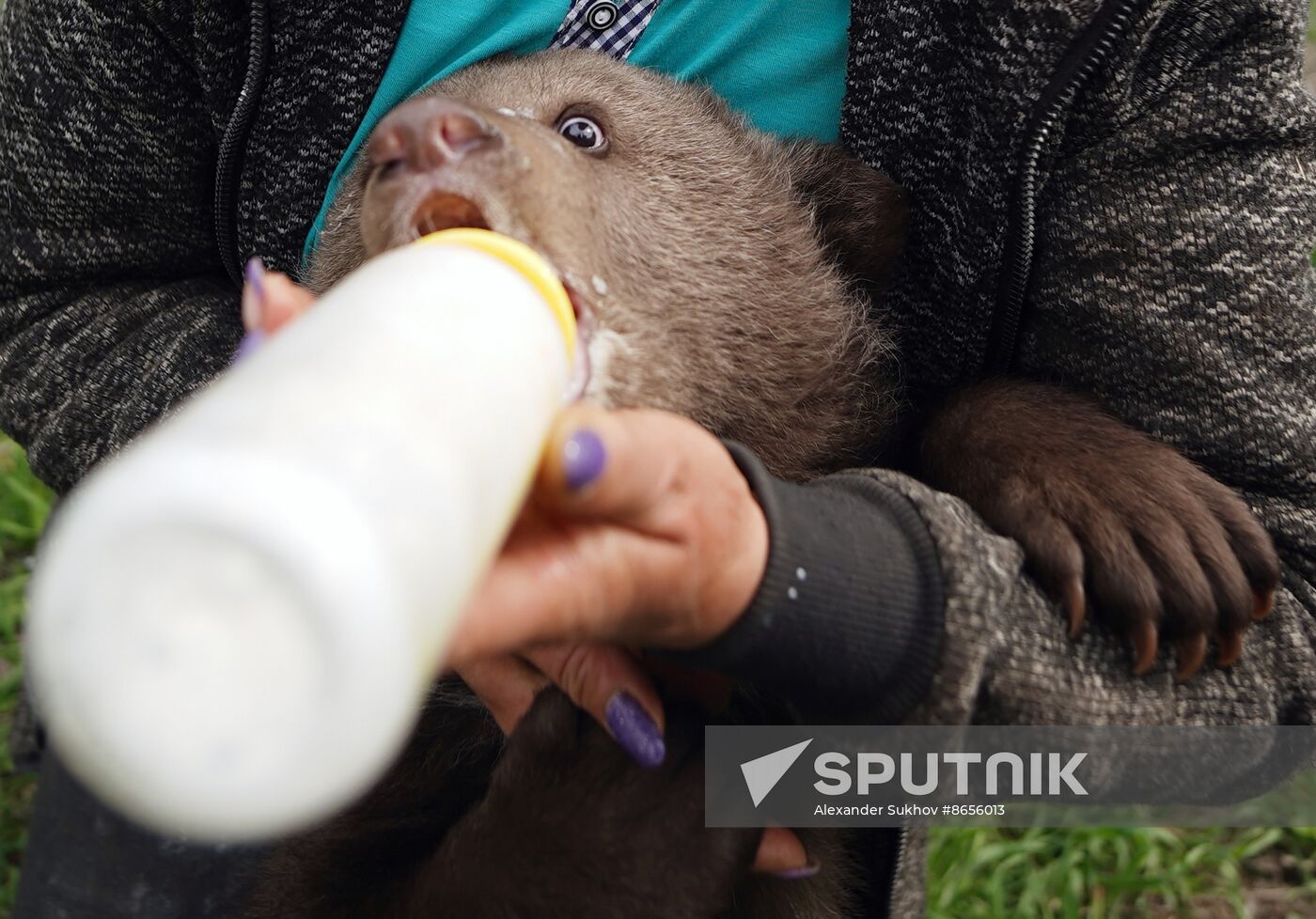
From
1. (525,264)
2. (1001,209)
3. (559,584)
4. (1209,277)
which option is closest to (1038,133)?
(1001,209)

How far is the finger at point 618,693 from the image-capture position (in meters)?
1.29

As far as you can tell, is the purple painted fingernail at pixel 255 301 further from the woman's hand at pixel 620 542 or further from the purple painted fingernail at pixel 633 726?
the purple painted fingernail at pixel 633 726

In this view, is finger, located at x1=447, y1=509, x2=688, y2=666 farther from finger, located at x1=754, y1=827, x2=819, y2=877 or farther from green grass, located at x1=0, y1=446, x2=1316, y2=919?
green grass, located at x1=0, y1=446, x2=1316, y2=919

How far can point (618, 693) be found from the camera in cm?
129

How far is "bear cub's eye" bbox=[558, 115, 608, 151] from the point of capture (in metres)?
1.68

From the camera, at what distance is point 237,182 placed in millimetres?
1854

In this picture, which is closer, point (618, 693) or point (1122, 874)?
point (618, 693)

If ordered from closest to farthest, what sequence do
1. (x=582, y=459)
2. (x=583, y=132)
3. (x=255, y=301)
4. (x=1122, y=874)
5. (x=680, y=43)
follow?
(x=582, y=459), (x=255, y=301), (x=583, y=132), (x=680, y=43), (x=1122, y=874)

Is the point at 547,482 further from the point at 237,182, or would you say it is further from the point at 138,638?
the point at 237,182

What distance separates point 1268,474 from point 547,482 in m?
1.18

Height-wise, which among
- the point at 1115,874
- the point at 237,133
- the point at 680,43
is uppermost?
the point at 680,43

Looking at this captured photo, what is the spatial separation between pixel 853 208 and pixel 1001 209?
0.97ft

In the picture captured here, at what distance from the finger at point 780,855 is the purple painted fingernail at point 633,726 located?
12.7 inches

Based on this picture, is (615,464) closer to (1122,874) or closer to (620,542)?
(620,542)
